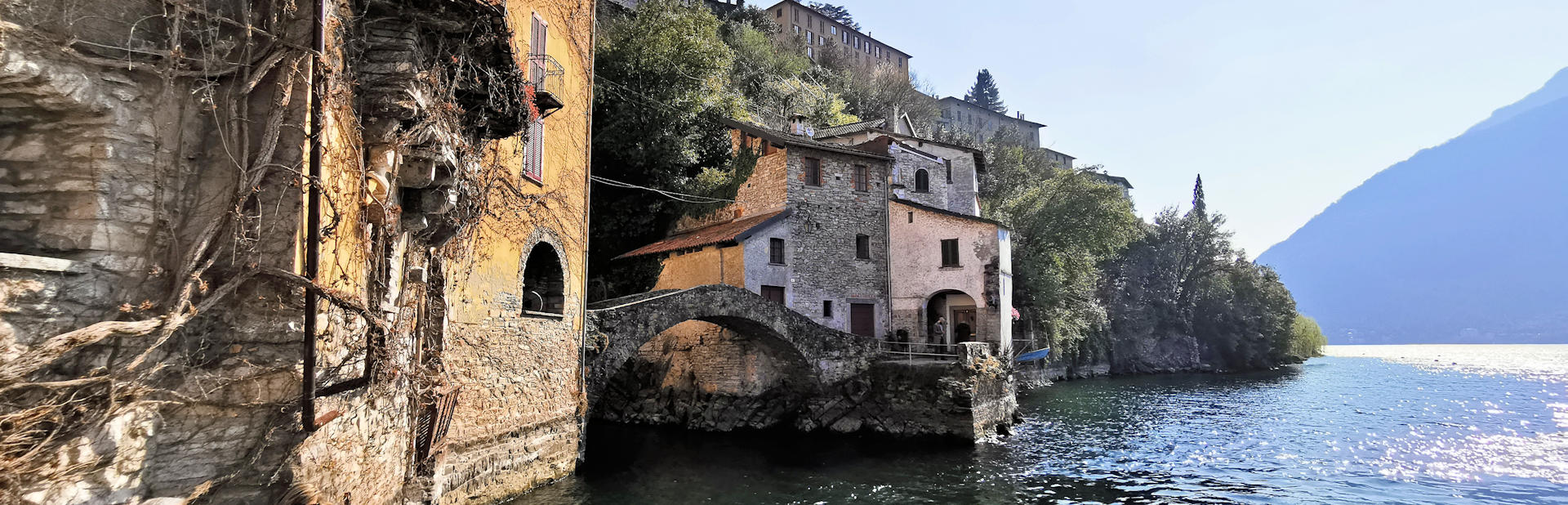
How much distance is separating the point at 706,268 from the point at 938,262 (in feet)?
28.2

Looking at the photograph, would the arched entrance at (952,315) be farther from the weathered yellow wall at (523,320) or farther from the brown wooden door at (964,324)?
the weathered yellow wall at (523,320)

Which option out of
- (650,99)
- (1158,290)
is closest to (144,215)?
(650,99)

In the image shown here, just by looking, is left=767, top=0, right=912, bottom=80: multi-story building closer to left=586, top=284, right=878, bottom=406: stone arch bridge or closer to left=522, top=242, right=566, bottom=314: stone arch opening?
left=586, top=284, right=878, bottom=406: stone arch bridge

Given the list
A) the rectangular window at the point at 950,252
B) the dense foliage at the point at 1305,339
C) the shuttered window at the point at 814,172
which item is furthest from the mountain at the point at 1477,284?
the shuttered window at the point at 814,172

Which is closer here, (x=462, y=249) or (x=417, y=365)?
(x=417, y=365)

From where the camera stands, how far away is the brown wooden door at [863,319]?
2680 centimetres

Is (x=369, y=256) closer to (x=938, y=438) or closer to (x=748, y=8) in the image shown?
(x=938, y=438)

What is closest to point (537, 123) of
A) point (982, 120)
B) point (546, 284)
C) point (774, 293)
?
point (546, 284)

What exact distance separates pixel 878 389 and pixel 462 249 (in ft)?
49.4

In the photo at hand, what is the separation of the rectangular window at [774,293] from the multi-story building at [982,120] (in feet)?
178

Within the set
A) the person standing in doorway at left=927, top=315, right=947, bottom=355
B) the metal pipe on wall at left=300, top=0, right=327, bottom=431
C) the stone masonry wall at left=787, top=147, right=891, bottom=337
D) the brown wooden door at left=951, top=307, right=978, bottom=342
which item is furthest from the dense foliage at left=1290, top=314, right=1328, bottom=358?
the metal pipe on wall at left=300, top=0, right=327, bottom=431

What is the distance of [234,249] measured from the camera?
4.61 meters

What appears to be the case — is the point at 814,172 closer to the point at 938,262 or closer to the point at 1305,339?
the point at 938,262

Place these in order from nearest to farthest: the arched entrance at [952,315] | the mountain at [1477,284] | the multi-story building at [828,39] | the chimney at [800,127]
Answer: the arched entrance at [952,315], the chimney at [800,127], the multi-story building at [828,39], the mountain at [1477,284]
